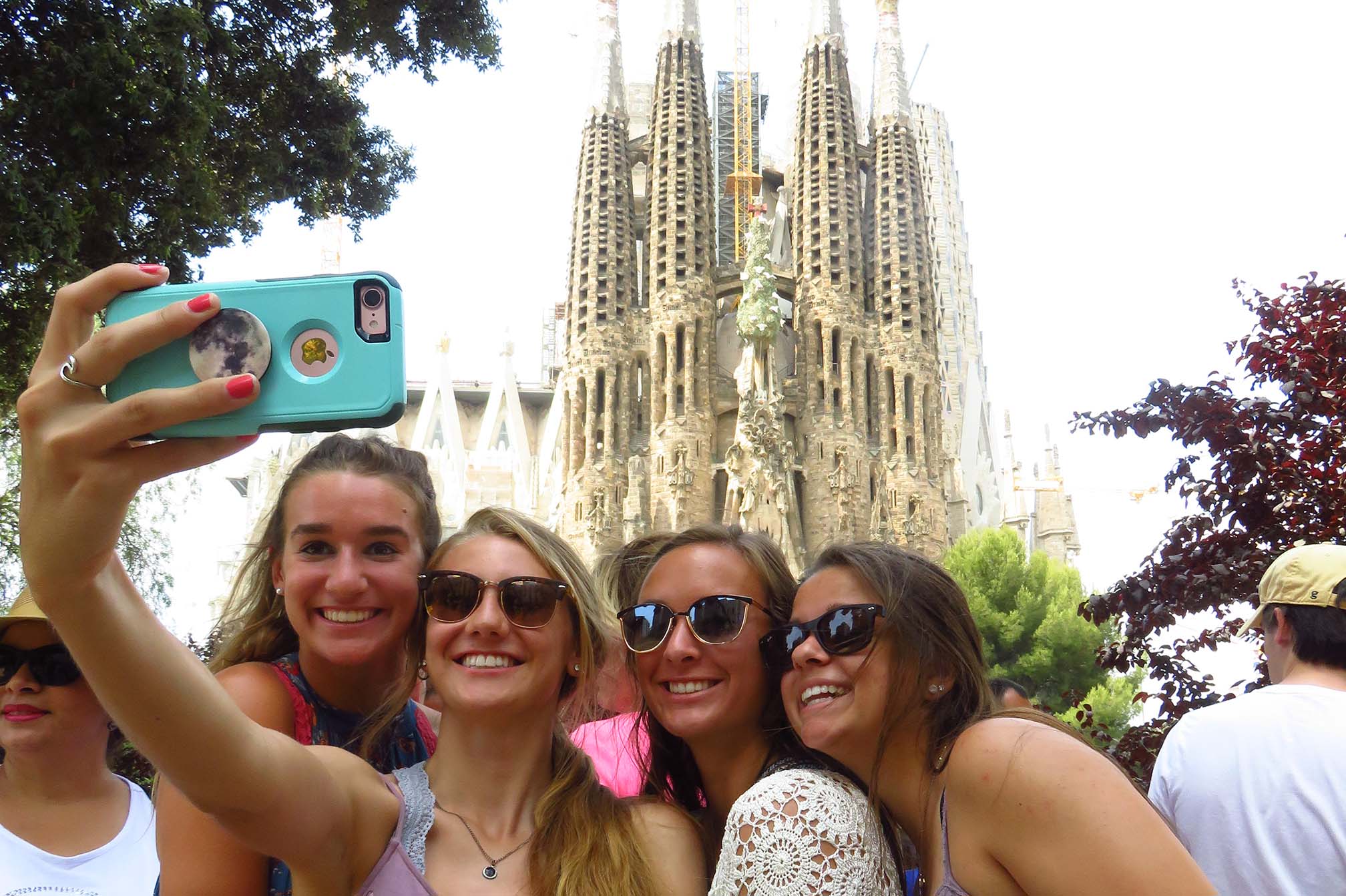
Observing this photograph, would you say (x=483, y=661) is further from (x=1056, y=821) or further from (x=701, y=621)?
(x=1056, y=821)

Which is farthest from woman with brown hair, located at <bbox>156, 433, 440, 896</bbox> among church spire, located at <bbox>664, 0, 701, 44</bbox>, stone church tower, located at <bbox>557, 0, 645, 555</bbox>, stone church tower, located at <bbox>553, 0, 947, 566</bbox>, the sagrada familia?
church spire, located at <bbox>664, 0, 701, 44</bbox>

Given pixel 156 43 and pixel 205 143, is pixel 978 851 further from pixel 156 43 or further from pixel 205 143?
pixel 205 143

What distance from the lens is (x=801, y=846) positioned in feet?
6.10

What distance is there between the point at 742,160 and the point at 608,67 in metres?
6.20

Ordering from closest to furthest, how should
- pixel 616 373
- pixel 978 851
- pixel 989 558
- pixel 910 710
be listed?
1. pixel 978 851
2. pixel 910 710
3. pixel 989 558
4. pixel 616 373

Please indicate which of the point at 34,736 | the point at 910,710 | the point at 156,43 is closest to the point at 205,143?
the point at 156,43

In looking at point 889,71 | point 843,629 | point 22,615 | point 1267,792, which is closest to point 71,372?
point 843,629

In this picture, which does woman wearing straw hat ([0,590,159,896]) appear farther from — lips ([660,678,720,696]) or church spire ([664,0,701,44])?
church spire ([664,0,701,44])

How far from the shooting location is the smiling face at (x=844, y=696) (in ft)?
6.97

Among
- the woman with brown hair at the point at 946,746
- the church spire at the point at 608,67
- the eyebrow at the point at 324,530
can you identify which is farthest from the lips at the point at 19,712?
the church spire at the point at 608,67

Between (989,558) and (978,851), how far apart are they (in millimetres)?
29558

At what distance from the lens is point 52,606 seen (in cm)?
139

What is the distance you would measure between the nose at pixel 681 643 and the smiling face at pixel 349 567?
0.51m

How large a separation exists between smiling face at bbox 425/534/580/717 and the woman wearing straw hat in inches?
53.6
